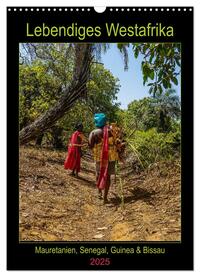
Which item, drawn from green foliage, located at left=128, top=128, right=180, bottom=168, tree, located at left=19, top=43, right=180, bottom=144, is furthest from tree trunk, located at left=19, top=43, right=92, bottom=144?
green foliage, located at left=128, top=128, right=180, bottom=168

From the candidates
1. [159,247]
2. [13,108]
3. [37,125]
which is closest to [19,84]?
[13,108]

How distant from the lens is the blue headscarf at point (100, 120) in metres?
5.09

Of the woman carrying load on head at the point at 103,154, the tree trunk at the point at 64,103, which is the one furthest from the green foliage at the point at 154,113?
the tree trunk at the point at 64,103

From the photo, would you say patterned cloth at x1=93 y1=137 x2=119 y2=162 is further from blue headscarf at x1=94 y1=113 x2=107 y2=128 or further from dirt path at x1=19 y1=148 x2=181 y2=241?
blue headscarf at x1=94 y1=113 x2=107 y2=128

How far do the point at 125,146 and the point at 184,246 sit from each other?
1788 mm

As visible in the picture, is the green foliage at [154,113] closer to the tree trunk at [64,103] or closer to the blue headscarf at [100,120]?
the blue headscarf at [100,120]

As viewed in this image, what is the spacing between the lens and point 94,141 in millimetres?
5496

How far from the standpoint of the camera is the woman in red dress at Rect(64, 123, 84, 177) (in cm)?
550

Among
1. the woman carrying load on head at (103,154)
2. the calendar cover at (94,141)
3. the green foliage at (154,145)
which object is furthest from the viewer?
the green foliage at (154,145)

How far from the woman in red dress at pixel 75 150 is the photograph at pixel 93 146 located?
15 millimetres

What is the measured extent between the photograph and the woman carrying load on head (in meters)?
0.01

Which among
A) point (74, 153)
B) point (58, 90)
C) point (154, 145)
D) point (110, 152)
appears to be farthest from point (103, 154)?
point (154, 145)

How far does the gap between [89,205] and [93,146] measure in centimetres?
78

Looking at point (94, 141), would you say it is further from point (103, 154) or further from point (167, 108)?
A: point (167, 108)
